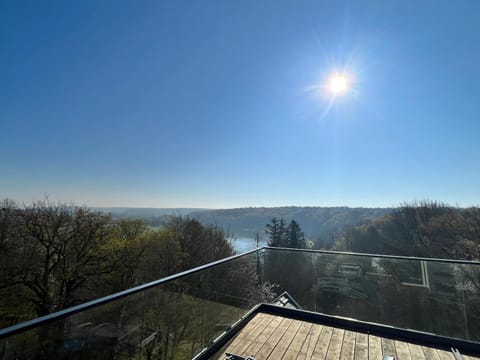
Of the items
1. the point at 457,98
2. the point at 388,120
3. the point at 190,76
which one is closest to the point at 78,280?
the point at 190,76

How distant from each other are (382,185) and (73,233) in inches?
980

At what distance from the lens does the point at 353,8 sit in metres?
4.51

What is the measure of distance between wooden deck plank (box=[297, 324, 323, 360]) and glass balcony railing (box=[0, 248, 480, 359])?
67cm

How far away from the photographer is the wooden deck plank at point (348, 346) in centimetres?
216

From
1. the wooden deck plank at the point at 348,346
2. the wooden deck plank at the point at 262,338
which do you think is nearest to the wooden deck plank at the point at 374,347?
the wooden deck plank at the point at 348,346

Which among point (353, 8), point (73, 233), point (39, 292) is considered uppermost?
point (353, 8)

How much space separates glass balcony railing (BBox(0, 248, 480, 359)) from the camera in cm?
133

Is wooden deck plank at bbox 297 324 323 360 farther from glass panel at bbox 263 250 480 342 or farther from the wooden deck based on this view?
glass panel at bbox 263 250 480 342

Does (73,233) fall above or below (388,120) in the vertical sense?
below

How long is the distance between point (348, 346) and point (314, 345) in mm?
341

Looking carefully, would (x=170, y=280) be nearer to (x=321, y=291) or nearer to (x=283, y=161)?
(x=321, y=291)

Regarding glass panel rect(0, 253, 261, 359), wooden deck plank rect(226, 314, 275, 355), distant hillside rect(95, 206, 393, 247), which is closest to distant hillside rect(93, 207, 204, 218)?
distant hillside rect(95, 206, 393, 247)

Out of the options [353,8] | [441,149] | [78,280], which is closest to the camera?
[353,8]

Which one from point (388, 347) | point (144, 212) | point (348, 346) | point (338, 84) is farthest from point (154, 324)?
point (144, 212)
